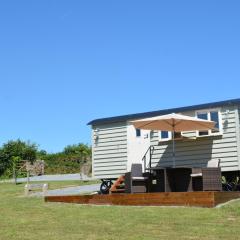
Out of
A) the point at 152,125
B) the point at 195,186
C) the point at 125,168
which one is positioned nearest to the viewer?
the point at 195,186

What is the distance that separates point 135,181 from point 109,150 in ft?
15.7

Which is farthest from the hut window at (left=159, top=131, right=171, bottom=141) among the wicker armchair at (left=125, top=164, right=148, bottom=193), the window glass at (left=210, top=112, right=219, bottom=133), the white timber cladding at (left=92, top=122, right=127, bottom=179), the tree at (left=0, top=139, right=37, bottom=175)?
the tree at (left=0, top=139, right=37, bottom=175)

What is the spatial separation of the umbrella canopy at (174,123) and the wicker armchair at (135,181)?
1.42 meters

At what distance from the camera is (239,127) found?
16.2 m

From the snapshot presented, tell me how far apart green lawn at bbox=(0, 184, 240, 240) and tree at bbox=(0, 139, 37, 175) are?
2275cm

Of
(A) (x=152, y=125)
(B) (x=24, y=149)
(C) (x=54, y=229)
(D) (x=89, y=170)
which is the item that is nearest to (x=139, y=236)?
(C) (x=54, y=229)

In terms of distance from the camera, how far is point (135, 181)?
14484 millimetres

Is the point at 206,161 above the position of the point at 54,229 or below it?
above

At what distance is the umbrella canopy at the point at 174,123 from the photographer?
14961mm

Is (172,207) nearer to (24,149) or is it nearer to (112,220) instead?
(112,220)

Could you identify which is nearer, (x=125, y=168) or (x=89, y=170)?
(x=125, y=168)

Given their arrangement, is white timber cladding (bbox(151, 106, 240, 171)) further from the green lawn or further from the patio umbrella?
the green lawn

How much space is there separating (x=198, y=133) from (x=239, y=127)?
4.82ft

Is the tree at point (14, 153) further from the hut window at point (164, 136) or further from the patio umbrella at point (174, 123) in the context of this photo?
the patio umbrella at point (174, 123)
